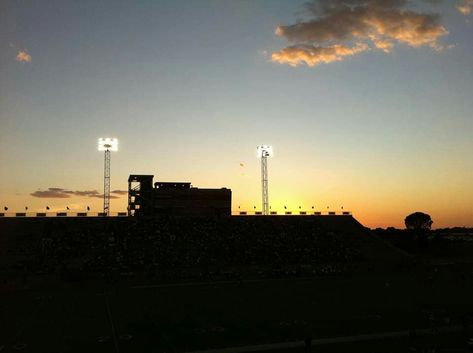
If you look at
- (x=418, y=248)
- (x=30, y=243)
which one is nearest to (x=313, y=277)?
(x=30, y=243)

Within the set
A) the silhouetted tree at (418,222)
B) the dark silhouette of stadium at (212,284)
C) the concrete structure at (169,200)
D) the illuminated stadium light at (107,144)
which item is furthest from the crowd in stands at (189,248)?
the silhouetted tree at (418,222)

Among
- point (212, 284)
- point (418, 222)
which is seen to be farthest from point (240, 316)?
point (418, 222)

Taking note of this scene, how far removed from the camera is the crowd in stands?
56031 mm

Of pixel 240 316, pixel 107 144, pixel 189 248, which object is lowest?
pixel 240 316

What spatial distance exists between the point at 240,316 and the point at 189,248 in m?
31.3

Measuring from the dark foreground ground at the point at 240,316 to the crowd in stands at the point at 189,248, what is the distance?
6.19 metres

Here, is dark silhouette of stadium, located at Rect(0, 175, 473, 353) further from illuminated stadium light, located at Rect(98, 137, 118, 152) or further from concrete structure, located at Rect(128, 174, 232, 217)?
illuminated stadium light, located at Rect(98, 137, 118, 152)


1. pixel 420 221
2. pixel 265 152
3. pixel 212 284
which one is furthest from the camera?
pixel 420 221

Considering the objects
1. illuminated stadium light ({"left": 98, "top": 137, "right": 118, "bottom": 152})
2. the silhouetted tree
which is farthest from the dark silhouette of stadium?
the silhouetted tree

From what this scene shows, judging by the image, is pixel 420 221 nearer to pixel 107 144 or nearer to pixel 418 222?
pixel 418 222

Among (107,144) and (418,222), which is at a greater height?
(107,144)

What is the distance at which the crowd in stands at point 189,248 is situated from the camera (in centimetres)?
5603

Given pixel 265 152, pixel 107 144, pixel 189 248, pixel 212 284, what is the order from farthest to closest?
pixel 265 152, pixel 107 144, pixel 189 248, pixel 212 284

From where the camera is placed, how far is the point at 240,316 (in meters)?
33.3
